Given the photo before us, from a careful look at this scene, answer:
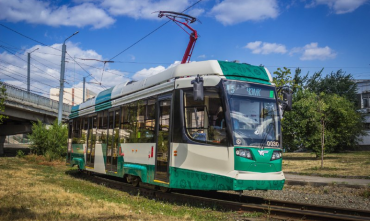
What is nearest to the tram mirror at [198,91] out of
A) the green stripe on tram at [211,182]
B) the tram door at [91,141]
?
the green stripe on tram at [211,182]

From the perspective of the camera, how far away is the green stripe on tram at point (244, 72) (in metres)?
10.4

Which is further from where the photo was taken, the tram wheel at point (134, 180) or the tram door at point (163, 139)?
the tram wheel at point (134, 180)

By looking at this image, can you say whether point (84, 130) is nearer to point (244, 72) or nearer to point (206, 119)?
point (206, 119)

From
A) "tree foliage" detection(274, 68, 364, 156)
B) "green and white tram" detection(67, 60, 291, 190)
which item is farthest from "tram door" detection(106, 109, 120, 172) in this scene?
"tree foliage" detection(274, 68, 364, 156)

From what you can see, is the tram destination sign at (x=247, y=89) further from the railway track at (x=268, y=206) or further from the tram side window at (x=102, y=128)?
the tram side window at (x=102, y=128)

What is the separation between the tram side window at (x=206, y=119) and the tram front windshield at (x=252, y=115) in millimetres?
317

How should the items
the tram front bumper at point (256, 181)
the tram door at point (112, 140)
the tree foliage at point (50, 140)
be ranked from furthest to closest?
1. the tree foliage at point (50, 140)
2. the tram door at point (112, 140)
3. the tram front bumper at point (256, 181)

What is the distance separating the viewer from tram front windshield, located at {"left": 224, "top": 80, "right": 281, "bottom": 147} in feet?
31.7

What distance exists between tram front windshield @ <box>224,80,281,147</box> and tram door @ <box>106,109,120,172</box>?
5630 millimetres

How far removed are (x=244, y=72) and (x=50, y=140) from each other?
25037mm

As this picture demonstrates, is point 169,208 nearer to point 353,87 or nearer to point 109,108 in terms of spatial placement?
point 109,108

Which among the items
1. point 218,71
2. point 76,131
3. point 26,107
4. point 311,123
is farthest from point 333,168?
point 26,107

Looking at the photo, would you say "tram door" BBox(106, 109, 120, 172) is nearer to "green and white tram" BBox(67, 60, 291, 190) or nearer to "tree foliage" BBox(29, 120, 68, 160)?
"green and white tram" BBox(67, 60, 291, 190)

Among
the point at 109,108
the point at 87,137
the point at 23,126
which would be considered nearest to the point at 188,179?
the point at 109,108
